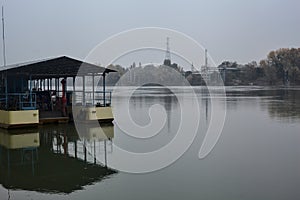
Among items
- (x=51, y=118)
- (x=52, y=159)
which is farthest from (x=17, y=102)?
(x=52, y=159)

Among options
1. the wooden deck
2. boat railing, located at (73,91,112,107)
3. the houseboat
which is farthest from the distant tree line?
the wooden deck

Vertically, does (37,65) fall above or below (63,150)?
above

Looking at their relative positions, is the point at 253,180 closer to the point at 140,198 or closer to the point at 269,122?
the point at 140,198

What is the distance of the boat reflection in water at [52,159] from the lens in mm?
6314

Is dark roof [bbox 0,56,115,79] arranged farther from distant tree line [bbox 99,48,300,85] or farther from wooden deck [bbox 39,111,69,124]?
distant tree line [bbox 99,48,300,85]

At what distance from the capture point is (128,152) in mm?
8922

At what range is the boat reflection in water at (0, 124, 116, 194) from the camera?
6.31m

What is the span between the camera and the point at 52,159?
26.8 ft

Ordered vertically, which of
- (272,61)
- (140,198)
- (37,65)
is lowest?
(140,198)

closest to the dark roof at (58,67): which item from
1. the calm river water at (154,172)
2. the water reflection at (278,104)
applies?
the calm river water at (154,172)

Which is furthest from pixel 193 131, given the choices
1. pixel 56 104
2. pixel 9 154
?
pixel 56 104

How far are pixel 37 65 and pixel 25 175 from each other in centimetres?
726

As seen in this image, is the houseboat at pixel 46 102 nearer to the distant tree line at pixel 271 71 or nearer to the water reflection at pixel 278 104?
the water reflection at pixel 278 104

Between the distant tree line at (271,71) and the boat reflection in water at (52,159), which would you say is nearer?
the boat reflection in water at (52,159)
